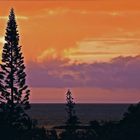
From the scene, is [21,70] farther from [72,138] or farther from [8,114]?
[72,138]

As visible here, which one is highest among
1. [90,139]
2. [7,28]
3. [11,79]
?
[7,28]

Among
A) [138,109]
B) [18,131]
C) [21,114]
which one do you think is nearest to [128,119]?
[138,109]

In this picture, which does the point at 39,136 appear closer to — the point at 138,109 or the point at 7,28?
the point at 138,109

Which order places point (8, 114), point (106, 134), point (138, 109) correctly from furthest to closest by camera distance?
1. point (8, 114)
2. point (138, 109)
3. point (106, 134)

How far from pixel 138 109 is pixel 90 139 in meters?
6.75

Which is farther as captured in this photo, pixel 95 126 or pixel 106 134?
pixel 95 126

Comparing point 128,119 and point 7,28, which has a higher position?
point 7,28

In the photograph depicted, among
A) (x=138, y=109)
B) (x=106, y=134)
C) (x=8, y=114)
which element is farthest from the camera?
(x=8, y=114)

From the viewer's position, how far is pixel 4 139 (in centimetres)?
7038

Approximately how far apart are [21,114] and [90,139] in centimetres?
2025

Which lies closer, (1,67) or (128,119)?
(128,119)

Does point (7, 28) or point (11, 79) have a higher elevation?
point (7, 28)

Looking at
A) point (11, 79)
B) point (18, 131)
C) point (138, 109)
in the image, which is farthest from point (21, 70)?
point (138, 109)

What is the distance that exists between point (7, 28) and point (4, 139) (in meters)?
21.4
